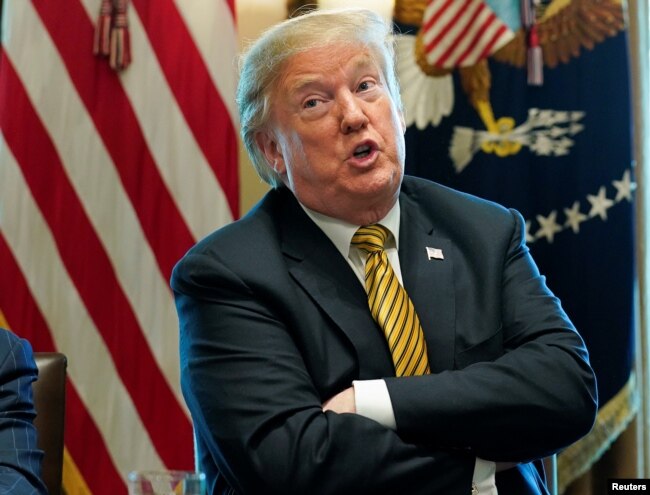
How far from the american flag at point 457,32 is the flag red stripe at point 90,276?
157 cm

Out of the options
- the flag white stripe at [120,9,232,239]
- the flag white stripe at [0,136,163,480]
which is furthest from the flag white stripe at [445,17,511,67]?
the flag white stripe at [0,136,163,480]

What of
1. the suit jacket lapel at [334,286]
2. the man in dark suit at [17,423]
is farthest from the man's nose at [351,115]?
the man in dark suit at [17,423]

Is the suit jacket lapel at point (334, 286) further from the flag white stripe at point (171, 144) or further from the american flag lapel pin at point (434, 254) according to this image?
the flag white stripe at point (171, 144)

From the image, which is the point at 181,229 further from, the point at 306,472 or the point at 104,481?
the point at 306,472

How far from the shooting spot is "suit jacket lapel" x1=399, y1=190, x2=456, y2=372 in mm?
2178

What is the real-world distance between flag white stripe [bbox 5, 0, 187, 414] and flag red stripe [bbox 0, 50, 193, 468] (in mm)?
34

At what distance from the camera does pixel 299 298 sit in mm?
2164

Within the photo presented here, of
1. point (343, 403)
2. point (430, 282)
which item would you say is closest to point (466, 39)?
point (430, 282)

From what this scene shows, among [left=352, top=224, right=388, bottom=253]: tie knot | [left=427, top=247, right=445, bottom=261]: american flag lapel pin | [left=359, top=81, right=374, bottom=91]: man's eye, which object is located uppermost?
[left=359, top=81, right=374, bottom=91]: man's eye

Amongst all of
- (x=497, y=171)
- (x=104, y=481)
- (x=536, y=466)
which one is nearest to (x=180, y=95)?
(x=497, y=171)

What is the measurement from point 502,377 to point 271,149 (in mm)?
867

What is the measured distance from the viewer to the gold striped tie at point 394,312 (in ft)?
6.98

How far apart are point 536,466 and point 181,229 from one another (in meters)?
1.89

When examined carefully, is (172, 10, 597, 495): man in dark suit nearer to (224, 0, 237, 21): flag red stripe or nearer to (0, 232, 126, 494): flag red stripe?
(224, 0, 237, 21): flag red stripe
